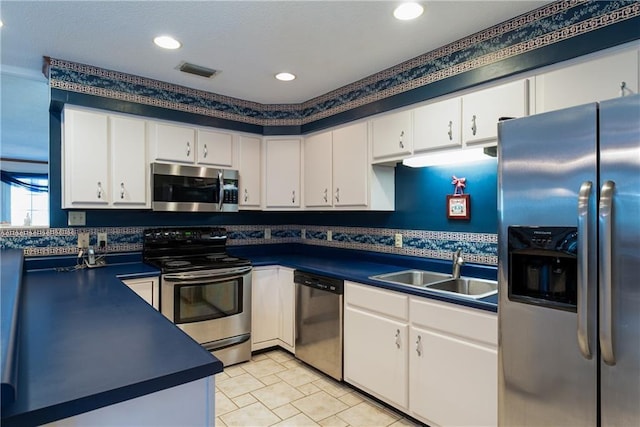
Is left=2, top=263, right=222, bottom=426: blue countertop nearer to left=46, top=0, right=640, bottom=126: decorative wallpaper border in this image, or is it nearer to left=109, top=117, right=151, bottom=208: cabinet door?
left=109, top=117, right=151, bottom=208: cabinet door

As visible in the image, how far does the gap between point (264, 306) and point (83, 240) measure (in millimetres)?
1599

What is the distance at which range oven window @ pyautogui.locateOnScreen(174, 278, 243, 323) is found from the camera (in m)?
2.88

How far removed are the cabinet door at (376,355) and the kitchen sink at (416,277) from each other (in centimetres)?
37

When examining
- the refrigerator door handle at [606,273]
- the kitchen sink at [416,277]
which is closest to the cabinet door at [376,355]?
the kitchen sink at [416,277]

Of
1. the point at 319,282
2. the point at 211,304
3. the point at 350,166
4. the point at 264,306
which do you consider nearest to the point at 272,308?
the point at 264,306

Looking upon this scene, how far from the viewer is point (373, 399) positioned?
258 centimetres

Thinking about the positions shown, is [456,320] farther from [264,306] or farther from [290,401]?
[264,306]

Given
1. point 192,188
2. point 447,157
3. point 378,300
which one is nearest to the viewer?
point 378,300

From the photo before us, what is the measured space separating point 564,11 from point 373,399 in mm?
2615

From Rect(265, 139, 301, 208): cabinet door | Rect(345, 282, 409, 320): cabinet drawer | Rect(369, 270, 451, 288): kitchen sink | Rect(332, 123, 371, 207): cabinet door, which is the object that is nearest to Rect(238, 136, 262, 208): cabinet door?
Rect(265, 139, 301, 208): cabinet door

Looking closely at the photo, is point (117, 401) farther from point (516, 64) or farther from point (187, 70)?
point (187, 70)

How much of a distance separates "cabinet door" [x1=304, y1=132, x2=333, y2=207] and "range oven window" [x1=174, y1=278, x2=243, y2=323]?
1037mm

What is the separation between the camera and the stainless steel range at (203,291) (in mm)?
2867

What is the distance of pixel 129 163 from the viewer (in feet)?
9.87
